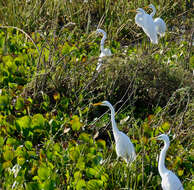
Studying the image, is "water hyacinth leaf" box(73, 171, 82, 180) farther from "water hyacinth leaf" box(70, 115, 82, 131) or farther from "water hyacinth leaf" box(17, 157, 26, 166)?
"water hyacinth leaf" box(70, 115, 82, 131)

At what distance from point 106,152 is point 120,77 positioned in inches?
38.3

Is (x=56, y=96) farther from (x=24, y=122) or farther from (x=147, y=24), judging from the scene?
(x=147, y=24)

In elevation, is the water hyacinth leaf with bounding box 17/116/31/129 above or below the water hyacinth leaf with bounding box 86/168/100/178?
above

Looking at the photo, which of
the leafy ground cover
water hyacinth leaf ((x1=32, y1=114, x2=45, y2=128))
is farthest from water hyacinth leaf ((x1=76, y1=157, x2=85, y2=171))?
water hyacinth leaf ((x1=32, y1=114, x2=45, y2=128))

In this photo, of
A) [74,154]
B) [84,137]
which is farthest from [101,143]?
[74,154]

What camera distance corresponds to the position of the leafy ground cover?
2.62m

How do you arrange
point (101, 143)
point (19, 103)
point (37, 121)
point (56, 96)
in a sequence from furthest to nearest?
point (56, 96)
point (19, 103)
point (37, 121)
point (101, 143)

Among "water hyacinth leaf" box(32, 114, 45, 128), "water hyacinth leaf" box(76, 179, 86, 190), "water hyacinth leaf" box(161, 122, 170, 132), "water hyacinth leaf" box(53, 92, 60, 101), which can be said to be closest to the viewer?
"water hyacinth leaf" box(76, 179, 86, 190)

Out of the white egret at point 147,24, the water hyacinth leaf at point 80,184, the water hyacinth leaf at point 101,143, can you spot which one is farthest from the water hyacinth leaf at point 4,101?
the white egret at point 147,24

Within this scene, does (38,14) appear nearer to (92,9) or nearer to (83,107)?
(92,9)

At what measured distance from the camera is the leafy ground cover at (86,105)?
262 centimetres

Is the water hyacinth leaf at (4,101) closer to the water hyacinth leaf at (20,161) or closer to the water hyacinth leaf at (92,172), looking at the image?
the water hyacinth leaf at (20,161)

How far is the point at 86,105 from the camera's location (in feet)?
11.8

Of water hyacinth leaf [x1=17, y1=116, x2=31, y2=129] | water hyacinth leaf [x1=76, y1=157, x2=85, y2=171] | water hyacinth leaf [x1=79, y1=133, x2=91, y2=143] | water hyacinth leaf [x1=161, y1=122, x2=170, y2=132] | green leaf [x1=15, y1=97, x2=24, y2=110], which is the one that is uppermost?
green leaf [x1=15, y1=97, x2=24, y2=110]
